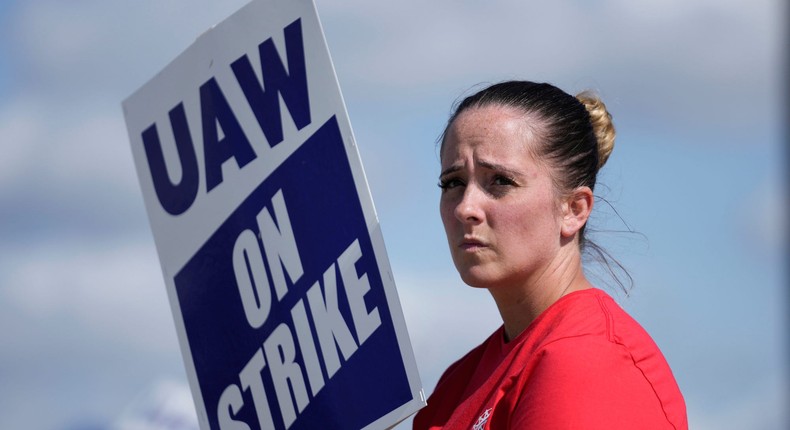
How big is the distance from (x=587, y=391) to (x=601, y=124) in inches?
51.5

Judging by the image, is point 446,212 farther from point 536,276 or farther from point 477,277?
point 536,276

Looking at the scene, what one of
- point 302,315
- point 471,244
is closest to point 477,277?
point 471,244

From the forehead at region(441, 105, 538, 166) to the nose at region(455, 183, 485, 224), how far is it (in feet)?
0.38

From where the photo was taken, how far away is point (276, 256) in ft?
11.6

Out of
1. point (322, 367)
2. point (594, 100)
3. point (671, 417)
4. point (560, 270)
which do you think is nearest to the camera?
point (671, 417)

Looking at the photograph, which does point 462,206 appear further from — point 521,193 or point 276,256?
point 276,256

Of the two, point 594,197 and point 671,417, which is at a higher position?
point 594,197

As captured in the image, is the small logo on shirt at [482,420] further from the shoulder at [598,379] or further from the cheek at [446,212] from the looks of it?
the cheek at [446,212]

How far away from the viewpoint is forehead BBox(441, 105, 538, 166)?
141 inches

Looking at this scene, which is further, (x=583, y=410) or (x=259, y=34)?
(x=259, y=34)

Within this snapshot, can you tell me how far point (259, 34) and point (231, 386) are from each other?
43.5 inches

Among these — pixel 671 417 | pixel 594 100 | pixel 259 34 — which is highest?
pixel 259 34

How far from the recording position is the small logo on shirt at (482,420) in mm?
3277

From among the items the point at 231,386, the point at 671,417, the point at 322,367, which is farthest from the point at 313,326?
the point at 671,417
